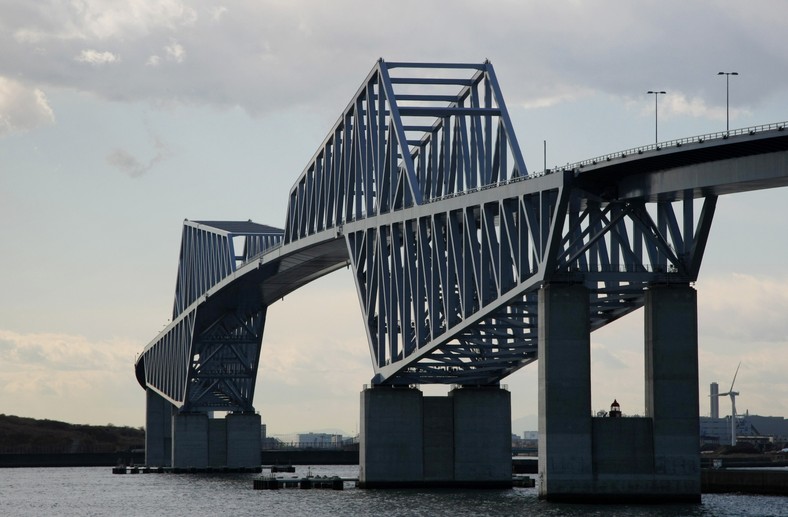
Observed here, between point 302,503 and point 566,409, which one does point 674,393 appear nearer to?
point 566,409

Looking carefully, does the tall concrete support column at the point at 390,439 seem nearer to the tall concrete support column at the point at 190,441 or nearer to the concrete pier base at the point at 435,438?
the concrete pier base at the point at 435,438

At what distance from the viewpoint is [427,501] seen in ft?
330

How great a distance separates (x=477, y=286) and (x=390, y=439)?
59.7 feet

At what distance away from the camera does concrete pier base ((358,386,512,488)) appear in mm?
114750

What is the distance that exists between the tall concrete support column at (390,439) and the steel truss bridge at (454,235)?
1856mm

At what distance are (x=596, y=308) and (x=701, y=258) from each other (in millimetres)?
10745

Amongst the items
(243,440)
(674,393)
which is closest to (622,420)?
(674,393)

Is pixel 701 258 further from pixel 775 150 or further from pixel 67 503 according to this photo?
pixel 67 503

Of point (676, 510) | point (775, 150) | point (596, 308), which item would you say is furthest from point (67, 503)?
point (775, 150)

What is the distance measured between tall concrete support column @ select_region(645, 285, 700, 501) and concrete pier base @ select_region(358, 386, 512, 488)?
29.2 m

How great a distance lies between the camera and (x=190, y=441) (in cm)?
17725

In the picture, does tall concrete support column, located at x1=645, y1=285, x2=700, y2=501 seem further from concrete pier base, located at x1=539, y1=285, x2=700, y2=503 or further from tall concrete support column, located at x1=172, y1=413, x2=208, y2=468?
tall concrete support column, located at x1=172, y1=413, x2=208, y2=468

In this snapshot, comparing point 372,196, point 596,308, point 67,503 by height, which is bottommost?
point 67,503

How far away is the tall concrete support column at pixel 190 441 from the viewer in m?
176
